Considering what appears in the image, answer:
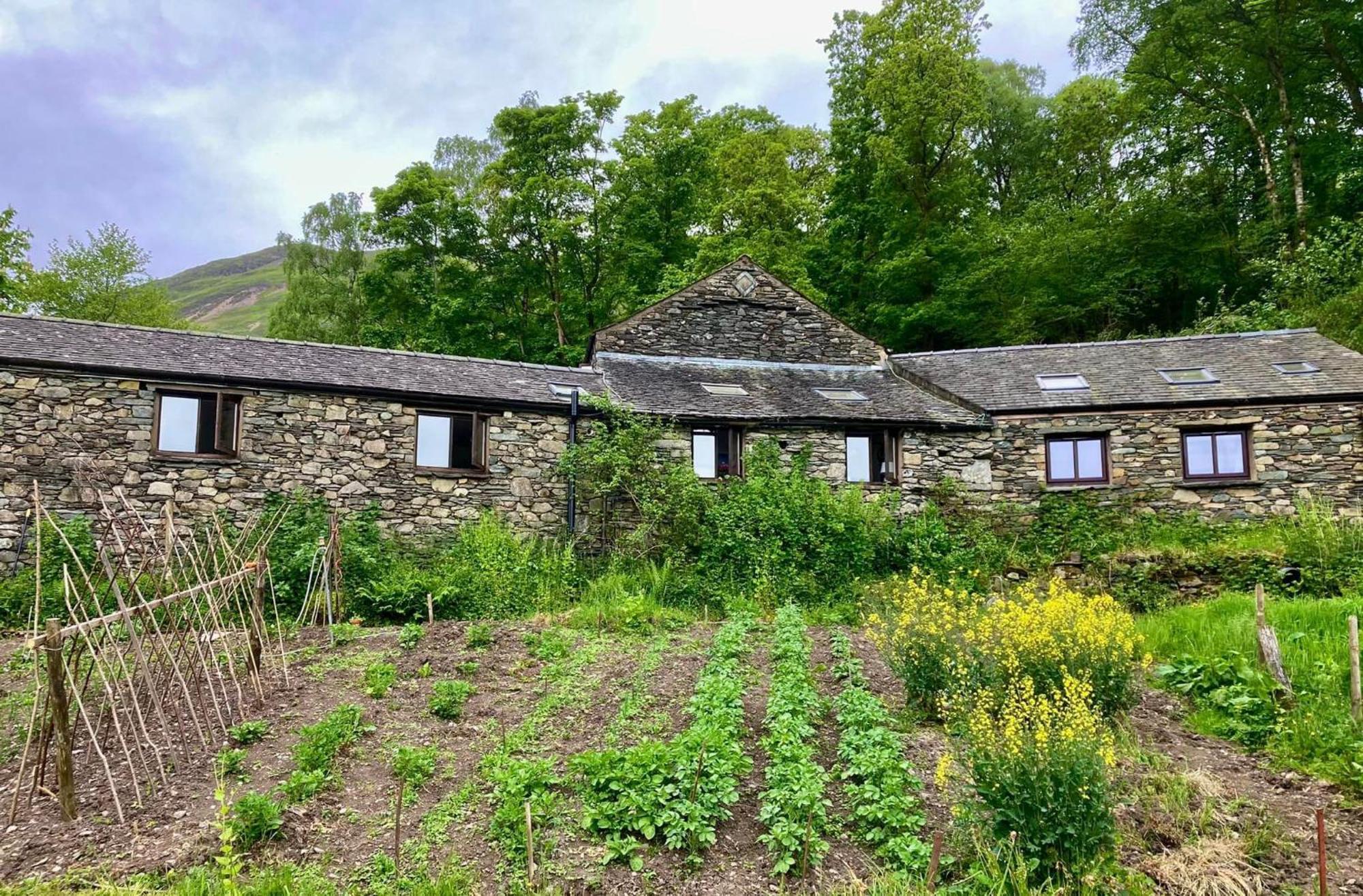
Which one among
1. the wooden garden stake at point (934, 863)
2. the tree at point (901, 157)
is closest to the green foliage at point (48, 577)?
the wooden garden stake at point (934, 863)

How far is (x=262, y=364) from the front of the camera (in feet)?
46.1

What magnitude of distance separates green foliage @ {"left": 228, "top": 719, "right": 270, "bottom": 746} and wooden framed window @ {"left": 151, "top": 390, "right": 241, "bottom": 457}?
25.5 feet

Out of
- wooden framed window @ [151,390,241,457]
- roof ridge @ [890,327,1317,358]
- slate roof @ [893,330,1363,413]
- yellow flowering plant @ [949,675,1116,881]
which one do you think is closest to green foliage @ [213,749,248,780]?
yellow flowering plant @ [949,675,1116,881]

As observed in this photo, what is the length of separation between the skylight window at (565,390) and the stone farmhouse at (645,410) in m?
0.08

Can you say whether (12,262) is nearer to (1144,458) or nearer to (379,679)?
(379,679)

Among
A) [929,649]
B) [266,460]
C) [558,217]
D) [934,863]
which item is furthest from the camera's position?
[558,217]

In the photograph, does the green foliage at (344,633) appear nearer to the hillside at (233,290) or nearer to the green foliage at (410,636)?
the green foliage at (410,636)

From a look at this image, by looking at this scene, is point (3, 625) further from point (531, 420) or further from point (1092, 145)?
point (1092, 145)

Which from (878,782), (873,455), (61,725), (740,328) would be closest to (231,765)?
(61,725)

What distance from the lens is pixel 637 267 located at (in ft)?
88.7

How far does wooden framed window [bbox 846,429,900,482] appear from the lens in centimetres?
1612

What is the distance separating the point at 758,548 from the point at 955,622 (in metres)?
5.94

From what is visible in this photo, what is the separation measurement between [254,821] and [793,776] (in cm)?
391

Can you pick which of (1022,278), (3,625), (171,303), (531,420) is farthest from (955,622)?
(171,303)
